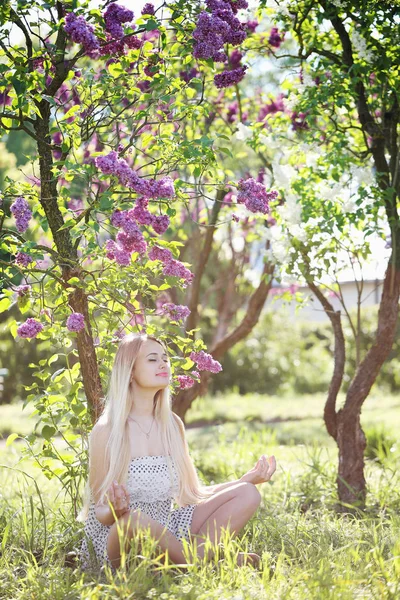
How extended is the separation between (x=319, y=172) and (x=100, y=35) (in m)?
1.67

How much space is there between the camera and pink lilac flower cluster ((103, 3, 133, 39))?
2.92m

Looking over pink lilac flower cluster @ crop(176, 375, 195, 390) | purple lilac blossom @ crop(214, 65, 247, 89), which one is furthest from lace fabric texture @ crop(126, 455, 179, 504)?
purple lilac blossom @ crop(214, 65, 247, 89)

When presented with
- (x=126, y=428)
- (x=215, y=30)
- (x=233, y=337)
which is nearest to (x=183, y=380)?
(x=126, y=428)

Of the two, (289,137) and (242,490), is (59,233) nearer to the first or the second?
(242,490)

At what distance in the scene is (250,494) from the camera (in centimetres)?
295

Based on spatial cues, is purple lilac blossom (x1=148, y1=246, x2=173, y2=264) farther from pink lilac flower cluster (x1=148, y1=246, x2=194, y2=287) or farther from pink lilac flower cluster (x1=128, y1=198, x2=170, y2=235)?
pink lilac flower cluster (x1=128, y1=198, x2=170, y2=235)

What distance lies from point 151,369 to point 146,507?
A: 52 cm

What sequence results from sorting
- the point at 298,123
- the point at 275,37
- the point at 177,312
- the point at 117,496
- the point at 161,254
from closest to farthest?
1. the point at 117,496
2. the point at 161,254
3. the point at 177,312
4. the point at 298,123
5. the point at 275,37

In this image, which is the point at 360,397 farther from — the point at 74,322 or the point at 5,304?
the point at 5,304

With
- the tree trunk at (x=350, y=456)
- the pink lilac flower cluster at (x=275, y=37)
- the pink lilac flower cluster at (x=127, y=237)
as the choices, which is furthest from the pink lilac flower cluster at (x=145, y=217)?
the pink lilac flower cluster at (x=275, y=37)

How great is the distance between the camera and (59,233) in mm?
3260

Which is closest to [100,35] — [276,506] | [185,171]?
[276,506]

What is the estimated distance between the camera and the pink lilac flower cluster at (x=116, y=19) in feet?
9.57

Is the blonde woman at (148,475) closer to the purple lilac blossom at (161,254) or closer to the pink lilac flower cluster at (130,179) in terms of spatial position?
the purple lilac blossom at (161,254)
